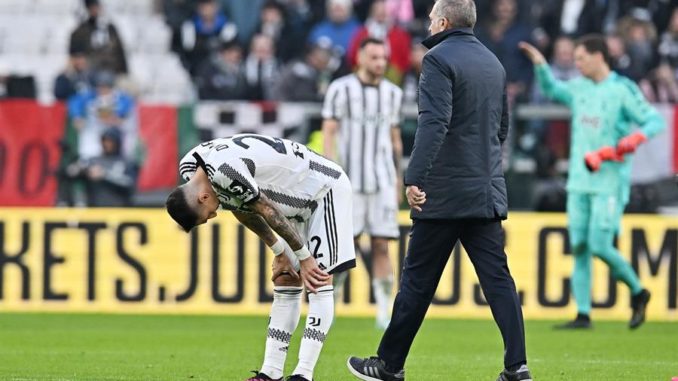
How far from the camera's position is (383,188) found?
12844 millimetres

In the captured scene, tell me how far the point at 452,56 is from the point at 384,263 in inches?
196

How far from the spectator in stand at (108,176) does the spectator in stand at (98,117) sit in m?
0.09

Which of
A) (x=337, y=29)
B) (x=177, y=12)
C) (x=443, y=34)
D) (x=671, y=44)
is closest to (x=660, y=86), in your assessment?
(x=671, y=44)

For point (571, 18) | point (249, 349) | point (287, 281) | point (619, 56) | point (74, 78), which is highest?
point (571, 18)

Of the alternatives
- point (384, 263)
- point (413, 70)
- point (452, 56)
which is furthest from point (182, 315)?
point (452, 56)

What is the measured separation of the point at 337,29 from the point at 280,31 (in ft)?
2.91

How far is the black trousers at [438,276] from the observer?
26.7 feet

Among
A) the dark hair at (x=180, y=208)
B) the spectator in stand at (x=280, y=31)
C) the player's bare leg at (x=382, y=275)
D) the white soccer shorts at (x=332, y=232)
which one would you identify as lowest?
the player's bare leg at (x=382, y=275)

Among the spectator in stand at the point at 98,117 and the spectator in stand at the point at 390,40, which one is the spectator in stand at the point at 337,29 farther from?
the spectator in stand at the point at 98,117

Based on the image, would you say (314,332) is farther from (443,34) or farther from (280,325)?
(443,34)

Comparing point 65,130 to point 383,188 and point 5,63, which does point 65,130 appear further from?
point 383,188

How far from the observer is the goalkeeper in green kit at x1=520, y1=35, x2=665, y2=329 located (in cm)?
1271

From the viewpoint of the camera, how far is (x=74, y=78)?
1838 centimetres

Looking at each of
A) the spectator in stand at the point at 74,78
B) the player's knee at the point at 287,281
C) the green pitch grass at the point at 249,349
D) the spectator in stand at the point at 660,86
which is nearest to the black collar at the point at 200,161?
the player's knee at the point at 287,281
